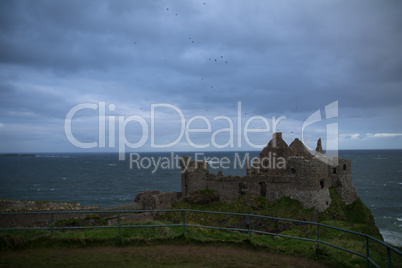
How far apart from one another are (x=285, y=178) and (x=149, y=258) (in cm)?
2052

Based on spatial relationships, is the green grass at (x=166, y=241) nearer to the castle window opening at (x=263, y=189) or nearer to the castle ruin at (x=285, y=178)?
the castle ruin at (x=285, y=178)

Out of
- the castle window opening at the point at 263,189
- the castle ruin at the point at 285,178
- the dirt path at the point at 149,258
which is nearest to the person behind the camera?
the dirt path at the point at 149,258

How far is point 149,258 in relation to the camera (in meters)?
10.4

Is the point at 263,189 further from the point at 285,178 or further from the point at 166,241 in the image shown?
the point at 166,241

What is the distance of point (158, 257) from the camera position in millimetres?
10492

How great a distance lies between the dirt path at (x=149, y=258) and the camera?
32.4 ft

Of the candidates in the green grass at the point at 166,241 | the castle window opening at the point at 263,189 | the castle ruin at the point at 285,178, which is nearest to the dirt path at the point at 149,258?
the green grass at the point at 166,241

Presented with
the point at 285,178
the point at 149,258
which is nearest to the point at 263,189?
the point at 285,178

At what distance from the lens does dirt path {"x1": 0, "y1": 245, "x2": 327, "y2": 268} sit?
32.4ft

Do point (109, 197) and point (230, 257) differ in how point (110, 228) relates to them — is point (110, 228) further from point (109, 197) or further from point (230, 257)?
point (109, 197)

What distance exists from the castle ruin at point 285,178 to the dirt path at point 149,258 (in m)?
17.4

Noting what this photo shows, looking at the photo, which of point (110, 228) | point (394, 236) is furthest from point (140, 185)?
point (110, 228)

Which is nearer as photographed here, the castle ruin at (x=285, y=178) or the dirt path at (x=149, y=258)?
the dirt path at (x=149, y=258)

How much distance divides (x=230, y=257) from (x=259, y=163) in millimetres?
25907
